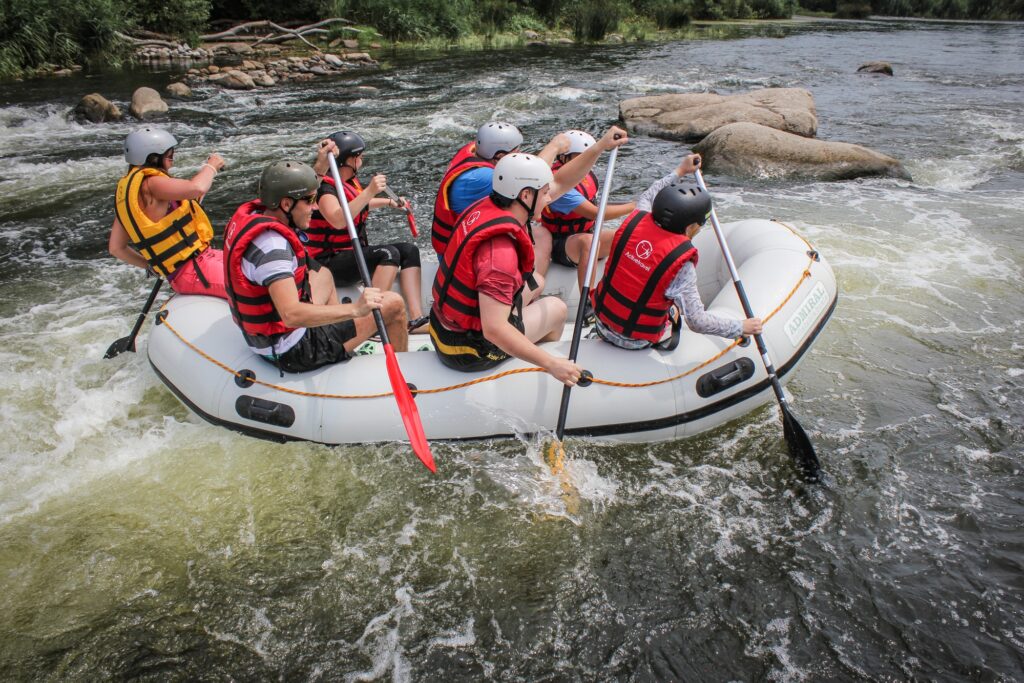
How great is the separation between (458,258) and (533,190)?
0.50 m

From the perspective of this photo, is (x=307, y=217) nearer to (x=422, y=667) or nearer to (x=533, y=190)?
(x=533, y=190)

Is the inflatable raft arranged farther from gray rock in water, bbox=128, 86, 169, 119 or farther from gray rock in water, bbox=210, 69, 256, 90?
gray rock in water, bbox=210, 69, 256, 90

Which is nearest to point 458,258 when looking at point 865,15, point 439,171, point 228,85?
point 439,171

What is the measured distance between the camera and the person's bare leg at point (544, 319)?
407cm

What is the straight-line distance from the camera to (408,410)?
3.71 m

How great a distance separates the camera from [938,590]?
3.24m

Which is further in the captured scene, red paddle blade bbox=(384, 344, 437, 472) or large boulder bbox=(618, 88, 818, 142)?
large boulder bbox=(618, 88, 818, 142)

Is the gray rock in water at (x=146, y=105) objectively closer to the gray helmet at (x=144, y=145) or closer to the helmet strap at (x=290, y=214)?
the gray helmet at (x=144, y=145)

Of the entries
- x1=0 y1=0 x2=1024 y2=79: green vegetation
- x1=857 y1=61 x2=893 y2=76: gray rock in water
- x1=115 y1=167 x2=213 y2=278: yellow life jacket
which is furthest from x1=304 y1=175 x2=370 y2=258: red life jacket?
x1=857 y1=61 x2=893 y2=76: gray rock in water

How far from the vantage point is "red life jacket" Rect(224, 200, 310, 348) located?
3.38m

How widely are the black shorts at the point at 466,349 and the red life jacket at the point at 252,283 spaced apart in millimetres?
773

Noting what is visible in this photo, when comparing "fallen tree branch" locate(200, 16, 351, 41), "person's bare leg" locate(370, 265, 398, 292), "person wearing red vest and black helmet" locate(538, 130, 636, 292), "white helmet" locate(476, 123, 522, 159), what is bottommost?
"person's bare leg" locate(370, 265, 398, 292)

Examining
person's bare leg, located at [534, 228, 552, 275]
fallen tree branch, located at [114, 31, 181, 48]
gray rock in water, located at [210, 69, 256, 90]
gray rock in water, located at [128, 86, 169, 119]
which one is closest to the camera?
person's bare leg, located at [534, 228, 552, 275]

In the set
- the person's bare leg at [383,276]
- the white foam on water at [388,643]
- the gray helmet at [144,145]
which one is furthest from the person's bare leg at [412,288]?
the white foam on water at [388,643]
